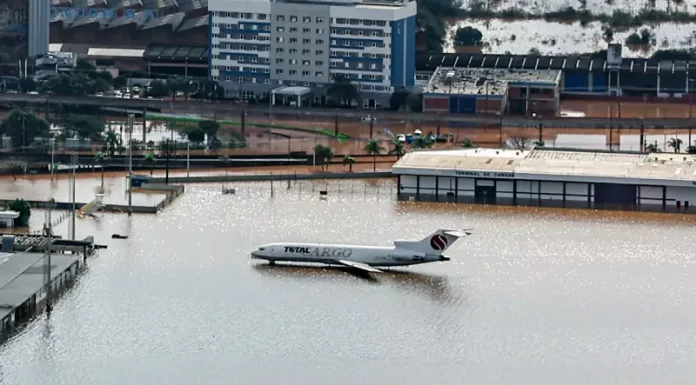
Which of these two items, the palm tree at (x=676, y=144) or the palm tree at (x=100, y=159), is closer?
the palm tree at (x=100, y=159)

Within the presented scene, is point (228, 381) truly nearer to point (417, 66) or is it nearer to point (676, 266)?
point (676, 266)

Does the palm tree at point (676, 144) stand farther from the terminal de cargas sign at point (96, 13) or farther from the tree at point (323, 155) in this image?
the terminal de cargas sign at point (96, 13)

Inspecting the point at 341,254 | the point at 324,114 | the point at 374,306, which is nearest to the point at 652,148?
the point at 324,114

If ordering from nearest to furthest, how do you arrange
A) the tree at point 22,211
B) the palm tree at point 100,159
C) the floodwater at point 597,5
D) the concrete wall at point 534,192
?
the tree at point 22,211, the concrete wall at point 534,192, the palm tree at point 100,159, the floodwater at point 597,5

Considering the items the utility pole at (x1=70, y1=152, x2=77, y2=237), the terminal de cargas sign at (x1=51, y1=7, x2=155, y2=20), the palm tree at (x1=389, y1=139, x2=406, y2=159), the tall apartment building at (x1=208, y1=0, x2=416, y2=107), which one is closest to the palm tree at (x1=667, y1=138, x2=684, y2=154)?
the palm tree at (x1=389, y1=139, x2=406, y2=159)

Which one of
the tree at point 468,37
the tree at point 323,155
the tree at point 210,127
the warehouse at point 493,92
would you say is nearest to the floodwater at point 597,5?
the tree at point 468,37

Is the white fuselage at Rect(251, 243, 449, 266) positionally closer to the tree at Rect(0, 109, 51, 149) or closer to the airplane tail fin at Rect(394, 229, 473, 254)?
the airplane tail fin at Rect(394, 229, 473, 254)

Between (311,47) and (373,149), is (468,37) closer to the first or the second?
(311,47)
